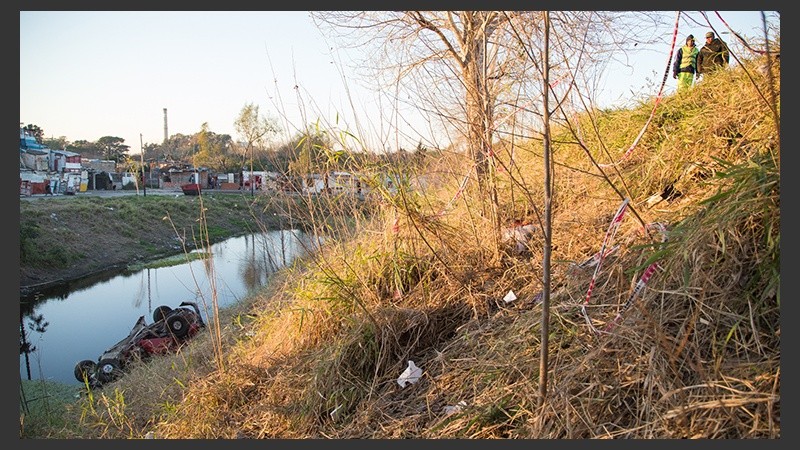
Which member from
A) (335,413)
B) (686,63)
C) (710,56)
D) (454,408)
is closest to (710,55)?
(710,56)

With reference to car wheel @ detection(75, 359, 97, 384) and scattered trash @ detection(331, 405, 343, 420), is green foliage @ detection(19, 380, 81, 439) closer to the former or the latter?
car wheel @ detection(75, 359, 97, 384)

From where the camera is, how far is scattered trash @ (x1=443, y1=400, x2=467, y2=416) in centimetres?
243

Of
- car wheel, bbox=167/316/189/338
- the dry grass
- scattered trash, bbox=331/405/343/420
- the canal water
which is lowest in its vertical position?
the canal water

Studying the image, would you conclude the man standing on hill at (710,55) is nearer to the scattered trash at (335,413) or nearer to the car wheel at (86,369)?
the scattered trash at (335,413)

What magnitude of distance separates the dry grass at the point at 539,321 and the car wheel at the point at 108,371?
2.94 metres

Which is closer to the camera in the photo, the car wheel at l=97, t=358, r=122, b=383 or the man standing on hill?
the man standing on hill

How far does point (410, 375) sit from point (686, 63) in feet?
17.1

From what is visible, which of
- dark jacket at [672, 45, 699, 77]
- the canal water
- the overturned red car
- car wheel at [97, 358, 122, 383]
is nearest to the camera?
dark jacket at [672, 45, 699, 77]

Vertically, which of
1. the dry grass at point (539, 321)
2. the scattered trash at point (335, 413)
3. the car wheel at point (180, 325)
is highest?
the dry grass at point (539, 321)

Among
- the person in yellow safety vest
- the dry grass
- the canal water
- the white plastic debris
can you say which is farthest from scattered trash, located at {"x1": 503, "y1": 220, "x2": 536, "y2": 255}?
the canal water

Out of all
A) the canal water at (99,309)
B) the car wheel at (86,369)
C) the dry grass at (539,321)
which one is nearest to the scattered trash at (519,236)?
the dry grass at (539,321)

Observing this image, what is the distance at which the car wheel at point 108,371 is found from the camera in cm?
710

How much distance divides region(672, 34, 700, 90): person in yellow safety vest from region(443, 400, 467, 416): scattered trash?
4884 mm

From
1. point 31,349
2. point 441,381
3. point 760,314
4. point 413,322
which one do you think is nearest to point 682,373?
point 760,314
